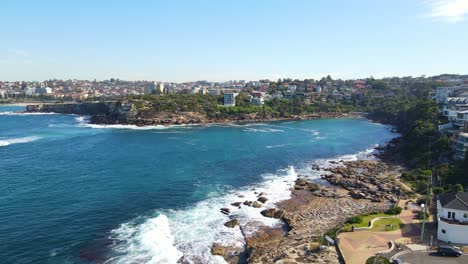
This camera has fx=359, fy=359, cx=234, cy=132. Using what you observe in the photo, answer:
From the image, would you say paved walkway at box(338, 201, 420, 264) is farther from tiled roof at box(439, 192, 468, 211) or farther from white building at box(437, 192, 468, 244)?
tiled roof at box(439, 192, 468, 211)

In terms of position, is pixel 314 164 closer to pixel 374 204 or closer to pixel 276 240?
pixel 374 204

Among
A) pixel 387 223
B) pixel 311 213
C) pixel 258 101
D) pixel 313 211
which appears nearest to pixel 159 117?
pixel 258 101

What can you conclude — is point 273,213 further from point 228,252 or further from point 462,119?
point 462,119

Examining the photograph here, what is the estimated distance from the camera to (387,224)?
85.4 feet

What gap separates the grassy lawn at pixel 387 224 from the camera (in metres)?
25.2

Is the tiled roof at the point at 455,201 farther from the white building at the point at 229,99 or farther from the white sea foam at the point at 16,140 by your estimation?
the white building at the point at 229,99

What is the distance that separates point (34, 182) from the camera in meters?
40.2

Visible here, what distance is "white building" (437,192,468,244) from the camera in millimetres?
22031

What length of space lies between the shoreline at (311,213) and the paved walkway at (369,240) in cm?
107

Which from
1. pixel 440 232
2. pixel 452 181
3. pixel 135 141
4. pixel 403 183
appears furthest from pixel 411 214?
pixel 135 141

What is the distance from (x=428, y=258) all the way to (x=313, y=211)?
1310 cm

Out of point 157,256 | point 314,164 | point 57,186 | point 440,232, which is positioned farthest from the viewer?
point 314,164

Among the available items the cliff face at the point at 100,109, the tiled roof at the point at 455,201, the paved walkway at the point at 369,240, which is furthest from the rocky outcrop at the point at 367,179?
the cliff face at the point at 100,109

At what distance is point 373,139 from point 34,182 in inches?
2417
